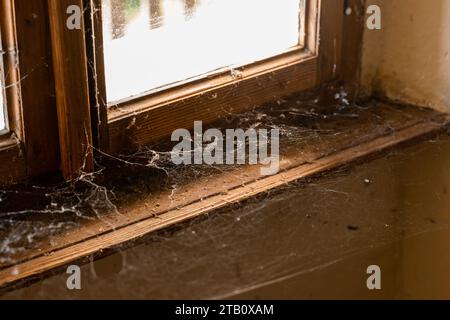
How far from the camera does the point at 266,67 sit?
190 centimetres

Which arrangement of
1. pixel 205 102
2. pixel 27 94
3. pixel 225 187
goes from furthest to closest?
1. pixel 205 102
2. pixel 225 187
3. pixel 27 94

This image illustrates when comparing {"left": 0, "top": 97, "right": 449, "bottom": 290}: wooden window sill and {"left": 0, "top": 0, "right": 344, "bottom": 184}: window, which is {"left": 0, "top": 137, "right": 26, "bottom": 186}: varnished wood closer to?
{"left": 0, "top": 0, "right": 344, "bottom": 184}: window

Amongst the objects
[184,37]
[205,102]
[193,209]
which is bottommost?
[193,209]

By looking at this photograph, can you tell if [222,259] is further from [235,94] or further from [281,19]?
[281,19]

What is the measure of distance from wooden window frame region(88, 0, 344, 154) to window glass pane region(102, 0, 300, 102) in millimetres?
25

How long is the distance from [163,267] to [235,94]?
50 centimetres

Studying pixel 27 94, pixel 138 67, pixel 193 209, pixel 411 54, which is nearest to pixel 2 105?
pixel 27 94

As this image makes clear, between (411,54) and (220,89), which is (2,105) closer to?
(220,89)

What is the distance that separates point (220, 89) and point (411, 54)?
1.46 ft

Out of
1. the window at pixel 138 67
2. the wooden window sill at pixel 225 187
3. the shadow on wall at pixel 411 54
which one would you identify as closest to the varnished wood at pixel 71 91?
the window at pixel 138 67

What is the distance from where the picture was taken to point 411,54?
6.50ft

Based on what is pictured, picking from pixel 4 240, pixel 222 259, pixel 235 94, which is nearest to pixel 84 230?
pixel 4 240

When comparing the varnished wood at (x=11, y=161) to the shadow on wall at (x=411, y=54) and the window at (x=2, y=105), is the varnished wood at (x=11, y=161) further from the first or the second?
the shadow on wall at (x=411, y=54)
